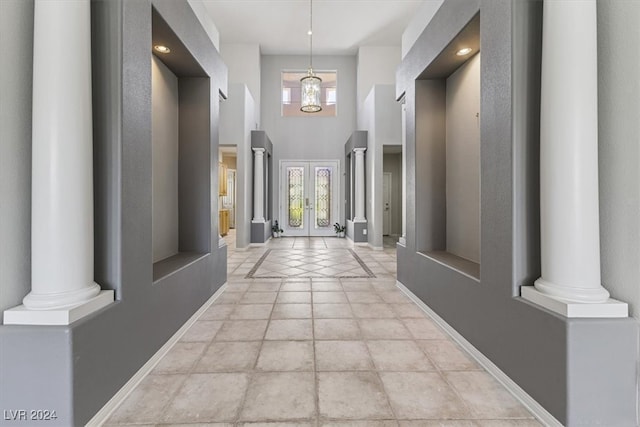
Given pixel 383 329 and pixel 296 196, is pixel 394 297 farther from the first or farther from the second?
pixel 296 196

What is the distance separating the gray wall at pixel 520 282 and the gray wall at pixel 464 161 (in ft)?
1.86

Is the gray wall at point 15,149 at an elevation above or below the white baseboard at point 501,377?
above

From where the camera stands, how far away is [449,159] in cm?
347

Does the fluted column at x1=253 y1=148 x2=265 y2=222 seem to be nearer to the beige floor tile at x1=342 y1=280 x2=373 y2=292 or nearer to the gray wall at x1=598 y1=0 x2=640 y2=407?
the beige floor tile at x1=342 y1=280 x2=373 y2=292

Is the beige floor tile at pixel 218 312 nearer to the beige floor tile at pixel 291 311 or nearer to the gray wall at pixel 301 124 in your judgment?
the beige floor tile at pixel 291 311

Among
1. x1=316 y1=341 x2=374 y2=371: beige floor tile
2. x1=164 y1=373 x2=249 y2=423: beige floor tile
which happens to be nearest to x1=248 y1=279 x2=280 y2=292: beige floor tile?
x1=316 y1=341 x2=374 y2=371: beige floor tile

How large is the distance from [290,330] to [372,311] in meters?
0.91

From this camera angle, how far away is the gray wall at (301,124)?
10508mm

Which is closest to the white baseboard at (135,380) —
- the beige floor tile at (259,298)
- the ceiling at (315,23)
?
the beige floor tile at (259,298)

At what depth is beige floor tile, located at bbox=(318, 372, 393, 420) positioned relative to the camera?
168 centimetres

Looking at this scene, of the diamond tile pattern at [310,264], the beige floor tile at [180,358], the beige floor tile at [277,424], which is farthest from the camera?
the diamond tile pattern at [310,264]

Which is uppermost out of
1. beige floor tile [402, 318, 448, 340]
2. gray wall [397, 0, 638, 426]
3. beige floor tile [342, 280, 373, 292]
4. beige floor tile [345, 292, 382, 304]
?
gray wall [397, 0, 638, 426]

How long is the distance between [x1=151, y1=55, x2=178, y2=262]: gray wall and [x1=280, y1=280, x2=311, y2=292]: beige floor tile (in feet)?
4.56

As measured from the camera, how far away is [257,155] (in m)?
8.40
